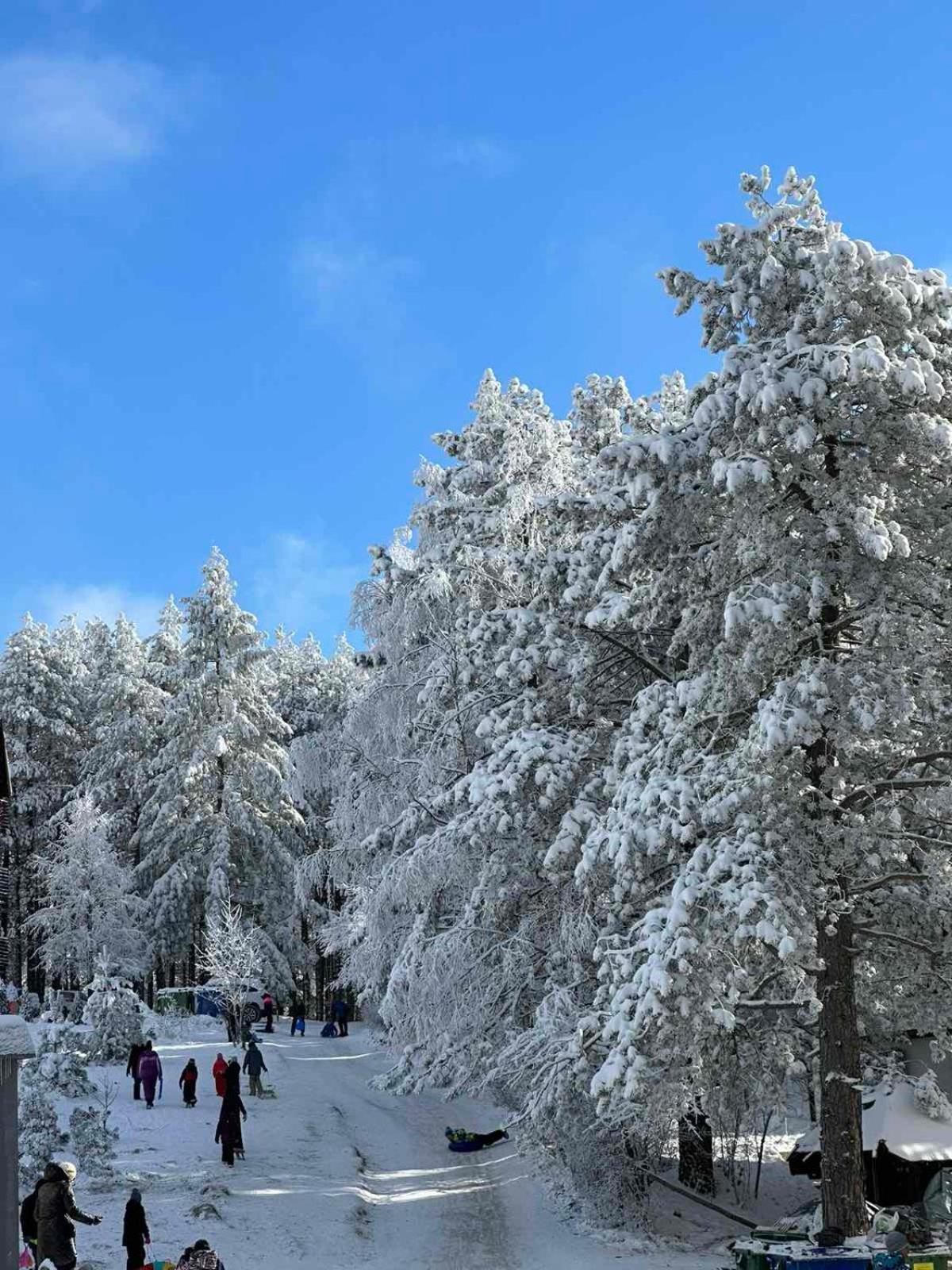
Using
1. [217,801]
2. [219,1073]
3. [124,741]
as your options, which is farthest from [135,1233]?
[124,741]

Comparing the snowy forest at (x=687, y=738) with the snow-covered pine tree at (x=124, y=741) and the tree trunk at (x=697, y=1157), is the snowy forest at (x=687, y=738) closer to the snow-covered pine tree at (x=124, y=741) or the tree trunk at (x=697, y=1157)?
the tree trunk at (x=697, y=1157)

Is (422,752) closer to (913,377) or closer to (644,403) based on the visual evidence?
(644,403)

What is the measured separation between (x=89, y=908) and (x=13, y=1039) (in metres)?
29.8

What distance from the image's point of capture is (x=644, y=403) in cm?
2328

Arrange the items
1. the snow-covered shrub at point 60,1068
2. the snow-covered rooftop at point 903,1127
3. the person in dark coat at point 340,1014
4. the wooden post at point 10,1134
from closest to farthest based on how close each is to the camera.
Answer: the wooden post at point 10,1134, the snow-covered rooftop at point 903,1127, the snow-covered shrub at point 60,1068, the person in dark coat at point 340,1014

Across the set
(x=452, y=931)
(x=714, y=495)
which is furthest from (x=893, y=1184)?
(x=714, y=495)

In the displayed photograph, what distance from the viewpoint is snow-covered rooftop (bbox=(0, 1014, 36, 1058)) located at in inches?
444

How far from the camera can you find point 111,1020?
89.0ft

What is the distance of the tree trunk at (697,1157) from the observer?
18.9 metres

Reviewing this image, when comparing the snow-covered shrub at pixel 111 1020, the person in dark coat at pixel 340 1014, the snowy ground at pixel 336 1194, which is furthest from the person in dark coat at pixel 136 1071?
the person in dark coat at pixel 340 1014

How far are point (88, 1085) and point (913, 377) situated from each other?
1843 centimetres

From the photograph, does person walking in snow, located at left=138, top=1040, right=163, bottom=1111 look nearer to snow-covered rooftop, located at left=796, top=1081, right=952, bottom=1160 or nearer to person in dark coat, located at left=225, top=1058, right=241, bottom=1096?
person in dark coat, located at left=225, top=1058, right=241, bottom=1096

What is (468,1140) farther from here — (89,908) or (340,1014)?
(89,908)

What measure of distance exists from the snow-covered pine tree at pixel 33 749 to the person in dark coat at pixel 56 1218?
36406mm
